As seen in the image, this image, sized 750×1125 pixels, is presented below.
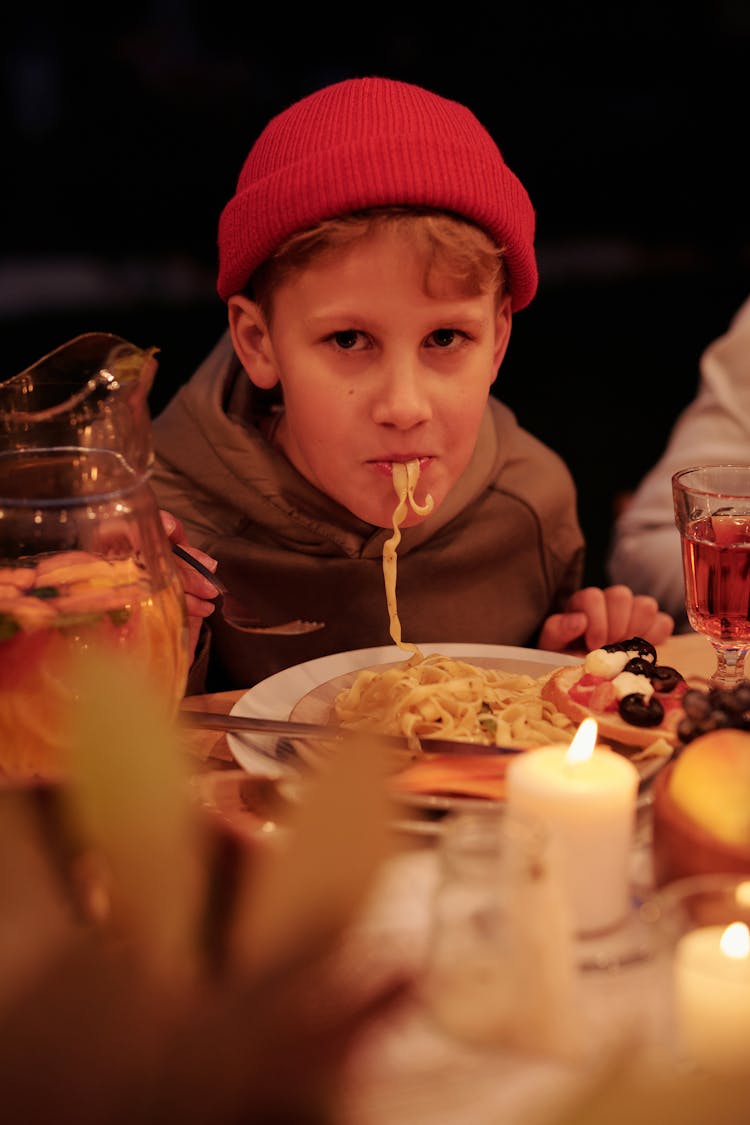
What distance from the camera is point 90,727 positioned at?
0.43 m

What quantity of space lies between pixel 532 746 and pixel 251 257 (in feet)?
2.70

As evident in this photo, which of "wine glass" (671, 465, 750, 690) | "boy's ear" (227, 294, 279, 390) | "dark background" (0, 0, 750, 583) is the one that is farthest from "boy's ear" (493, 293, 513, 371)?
"dark background" (0, 0, 750, 583)

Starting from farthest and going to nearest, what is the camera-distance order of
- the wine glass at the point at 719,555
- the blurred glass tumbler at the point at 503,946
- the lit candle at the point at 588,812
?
the wine glass at the point at 719,555 < the lit candle at the point at 588,812 < the blurred glass tumbler at the point at 503,946

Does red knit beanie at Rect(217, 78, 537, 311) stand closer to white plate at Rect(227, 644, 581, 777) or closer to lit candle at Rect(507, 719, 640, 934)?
white plate at Rect(227, 644, 581, 777)

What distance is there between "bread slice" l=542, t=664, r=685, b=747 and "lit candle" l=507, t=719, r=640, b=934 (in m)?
0.23

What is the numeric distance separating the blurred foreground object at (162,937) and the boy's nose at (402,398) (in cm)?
106

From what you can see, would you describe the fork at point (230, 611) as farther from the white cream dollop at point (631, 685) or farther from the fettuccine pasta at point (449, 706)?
the white cream dollop at point (631, 685)

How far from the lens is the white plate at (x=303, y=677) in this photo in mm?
1111

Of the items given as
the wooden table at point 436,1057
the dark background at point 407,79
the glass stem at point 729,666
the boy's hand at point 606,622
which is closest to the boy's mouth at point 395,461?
the boy's hand at point 606,622

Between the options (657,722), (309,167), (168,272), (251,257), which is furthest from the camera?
(168,272)

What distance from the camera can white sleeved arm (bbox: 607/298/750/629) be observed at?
2.45 metres

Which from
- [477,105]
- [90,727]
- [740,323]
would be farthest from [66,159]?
[90,727]

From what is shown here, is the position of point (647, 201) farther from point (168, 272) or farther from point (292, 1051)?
point (292, 1051)

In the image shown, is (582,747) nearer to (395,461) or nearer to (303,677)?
(303,677)
